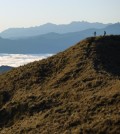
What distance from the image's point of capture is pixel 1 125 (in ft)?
146

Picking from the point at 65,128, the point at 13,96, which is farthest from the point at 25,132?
the point at 13,96

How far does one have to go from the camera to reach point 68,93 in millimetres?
45094

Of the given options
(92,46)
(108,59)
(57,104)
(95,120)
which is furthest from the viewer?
(92,46)

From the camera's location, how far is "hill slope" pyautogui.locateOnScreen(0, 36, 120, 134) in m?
36.7

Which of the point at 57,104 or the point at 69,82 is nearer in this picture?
the point at 57,104

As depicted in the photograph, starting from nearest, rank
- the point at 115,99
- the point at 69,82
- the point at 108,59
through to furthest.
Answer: the point at 115,99 < the point at 69,82 < the point at 108,59

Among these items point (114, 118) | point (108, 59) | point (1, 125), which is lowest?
point (1, 125)

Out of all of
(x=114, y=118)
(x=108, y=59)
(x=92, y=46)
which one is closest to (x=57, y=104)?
(x=114, y=118)

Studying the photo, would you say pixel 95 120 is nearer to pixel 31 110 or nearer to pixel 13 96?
pixel 31 110

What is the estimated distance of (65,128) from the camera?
3647cm

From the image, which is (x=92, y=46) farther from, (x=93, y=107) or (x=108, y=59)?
(x=93, y=107)

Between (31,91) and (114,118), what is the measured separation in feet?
62.8

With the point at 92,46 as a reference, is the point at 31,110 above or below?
below

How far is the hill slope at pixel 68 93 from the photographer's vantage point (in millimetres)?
36656
